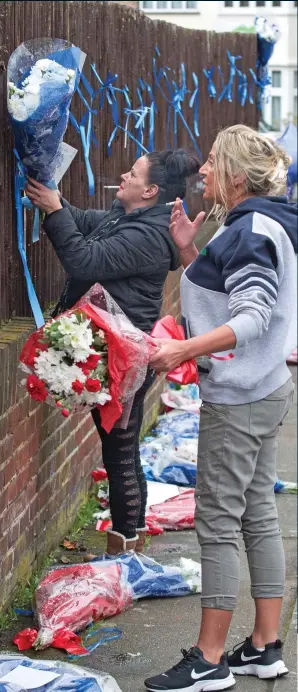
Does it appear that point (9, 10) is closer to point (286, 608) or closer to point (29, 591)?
point (29, 591)

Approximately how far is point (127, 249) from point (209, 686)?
5.25 ft

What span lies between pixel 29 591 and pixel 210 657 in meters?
1.00

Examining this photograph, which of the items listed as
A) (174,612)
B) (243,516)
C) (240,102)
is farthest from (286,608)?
(240,102)

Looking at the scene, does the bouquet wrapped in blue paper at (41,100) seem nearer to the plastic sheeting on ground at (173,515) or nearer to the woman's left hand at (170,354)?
the woman's left hand at (170,354)

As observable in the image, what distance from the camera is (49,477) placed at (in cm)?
518

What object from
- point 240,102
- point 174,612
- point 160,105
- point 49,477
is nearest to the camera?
point 174,612

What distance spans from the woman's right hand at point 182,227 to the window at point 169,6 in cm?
4903

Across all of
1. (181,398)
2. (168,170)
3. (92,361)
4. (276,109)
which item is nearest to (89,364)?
(92,361)

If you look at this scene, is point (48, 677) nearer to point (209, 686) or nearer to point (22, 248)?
point (209, 686)

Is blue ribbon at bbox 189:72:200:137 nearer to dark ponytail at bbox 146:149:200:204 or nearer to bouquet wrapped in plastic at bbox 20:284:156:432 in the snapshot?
dark ponytail at bbox 146:149:200:204

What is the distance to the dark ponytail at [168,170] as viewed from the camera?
15.2 ft

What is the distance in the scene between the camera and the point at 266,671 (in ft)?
13.8

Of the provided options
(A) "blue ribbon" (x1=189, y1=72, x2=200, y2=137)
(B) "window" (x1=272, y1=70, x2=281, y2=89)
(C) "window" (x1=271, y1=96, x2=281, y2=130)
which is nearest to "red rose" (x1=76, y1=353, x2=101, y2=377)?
(A) "blue ribbon" (x1=189, y1=72, x2=200, y2=137)

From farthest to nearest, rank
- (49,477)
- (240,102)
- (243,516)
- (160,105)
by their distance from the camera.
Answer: (240,102), (160,105), (49,477), (243,516)
